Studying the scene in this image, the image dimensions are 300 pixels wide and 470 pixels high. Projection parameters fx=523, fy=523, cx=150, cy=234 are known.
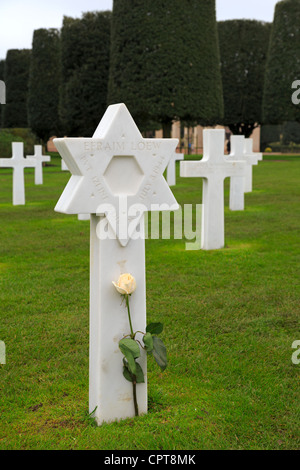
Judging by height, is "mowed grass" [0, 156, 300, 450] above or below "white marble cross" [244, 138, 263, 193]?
below

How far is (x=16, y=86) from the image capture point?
35.9 meters

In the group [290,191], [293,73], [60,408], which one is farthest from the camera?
[293,73]

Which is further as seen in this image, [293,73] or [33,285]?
[293,73]

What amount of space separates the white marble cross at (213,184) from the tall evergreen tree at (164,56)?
696 inches

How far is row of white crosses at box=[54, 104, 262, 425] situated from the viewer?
2475 mm

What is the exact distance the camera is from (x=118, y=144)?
2521mm

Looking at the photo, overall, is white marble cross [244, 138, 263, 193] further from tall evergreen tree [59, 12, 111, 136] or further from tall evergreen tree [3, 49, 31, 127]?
tall evergreen tree [3, 49, 31, 127]

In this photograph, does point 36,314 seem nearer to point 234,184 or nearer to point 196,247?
point 196,247

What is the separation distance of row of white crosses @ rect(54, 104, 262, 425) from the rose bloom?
7cm

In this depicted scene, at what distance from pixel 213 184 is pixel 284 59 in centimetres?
2483

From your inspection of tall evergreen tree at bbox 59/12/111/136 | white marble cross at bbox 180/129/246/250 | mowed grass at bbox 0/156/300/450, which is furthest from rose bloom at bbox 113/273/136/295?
tall evergreen tree at bbox 59/12/111/136

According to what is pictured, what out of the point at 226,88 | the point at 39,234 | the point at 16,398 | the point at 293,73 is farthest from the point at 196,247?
the point at 226,88

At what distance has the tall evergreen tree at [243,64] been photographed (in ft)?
107
